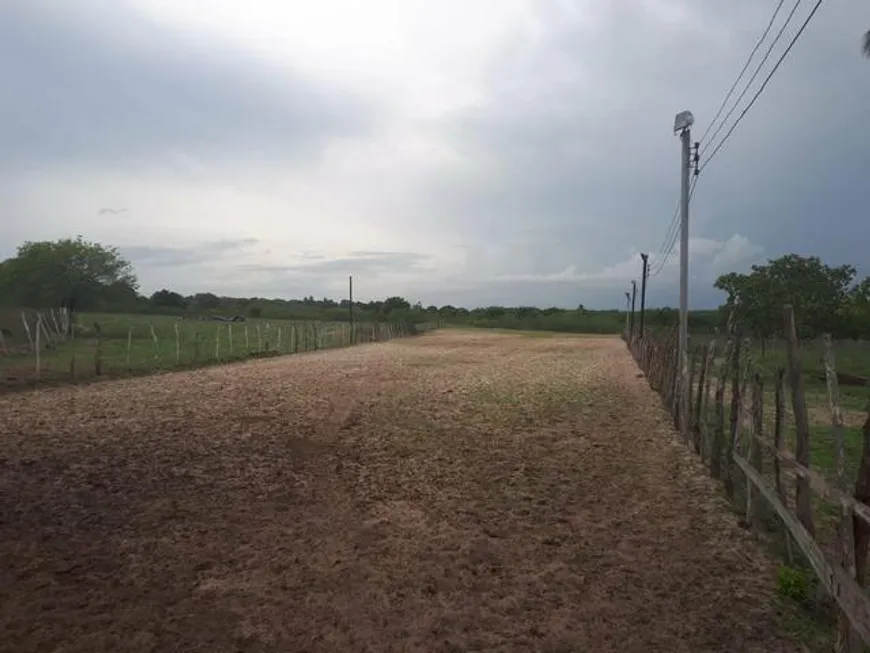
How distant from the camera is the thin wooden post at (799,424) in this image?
486 centimetres

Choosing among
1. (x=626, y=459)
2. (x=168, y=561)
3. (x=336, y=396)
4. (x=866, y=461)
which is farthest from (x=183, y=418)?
(x=866, y=461)

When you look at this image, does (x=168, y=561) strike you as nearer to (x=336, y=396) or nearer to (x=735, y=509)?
(x=735, y=509)

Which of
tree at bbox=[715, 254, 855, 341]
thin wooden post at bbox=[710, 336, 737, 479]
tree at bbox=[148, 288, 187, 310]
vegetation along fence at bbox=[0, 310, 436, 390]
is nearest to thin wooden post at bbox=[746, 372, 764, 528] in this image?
thin wooden post at bbox=[710, 336, 737, 479]

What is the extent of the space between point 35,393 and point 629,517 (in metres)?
13.4

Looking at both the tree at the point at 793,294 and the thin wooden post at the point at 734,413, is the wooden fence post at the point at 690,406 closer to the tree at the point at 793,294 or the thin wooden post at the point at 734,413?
the thin wooden post at the point at 734,413

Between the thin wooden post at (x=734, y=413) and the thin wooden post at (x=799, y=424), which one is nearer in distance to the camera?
the thin wooden post at (x=799, y=424)

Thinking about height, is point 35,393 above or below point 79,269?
below

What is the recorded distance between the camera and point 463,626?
14.9 ft

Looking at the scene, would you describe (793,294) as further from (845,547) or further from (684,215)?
(845,547)

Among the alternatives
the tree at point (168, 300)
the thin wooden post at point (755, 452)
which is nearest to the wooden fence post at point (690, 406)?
the thin wooden post at point (755, 452)

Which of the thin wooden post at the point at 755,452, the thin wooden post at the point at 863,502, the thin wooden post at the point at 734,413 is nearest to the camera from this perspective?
the thin wooden post at the point at 863,502

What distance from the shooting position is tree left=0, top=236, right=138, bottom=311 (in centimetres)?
4347

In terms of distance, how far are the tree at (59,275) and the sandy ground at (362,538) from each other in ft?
117

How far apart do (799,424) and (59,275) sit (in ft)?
155
